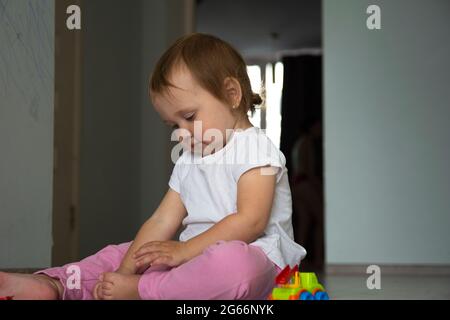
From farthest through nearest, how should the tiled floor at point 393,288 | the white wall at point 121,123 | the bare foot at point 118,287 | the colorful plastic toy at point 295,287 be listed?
the white wall at point 121,123 → the tiled floor at point 393,288 → the bare foot at point 118,287 → the colorful plastic toy at point 295,287

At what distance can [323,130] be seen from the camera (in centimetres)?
319

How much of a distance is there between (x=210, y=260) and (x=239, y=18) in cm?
508

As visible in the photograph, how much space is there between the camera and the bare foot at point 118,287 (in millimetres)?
1104

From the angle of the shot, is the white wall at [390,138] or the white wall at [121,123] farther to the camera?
the white wall at [390,138]

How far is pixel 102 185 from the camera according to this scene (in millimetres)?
2830

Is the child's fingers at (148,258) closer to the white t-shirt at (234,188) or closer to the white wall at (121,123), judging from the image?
the white t-shirt at (234,188)

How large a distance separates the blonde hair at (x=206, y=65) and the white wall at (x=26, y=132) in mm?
730

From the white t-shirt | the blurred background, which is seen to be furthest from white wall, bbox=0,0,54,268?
the white t-shirt

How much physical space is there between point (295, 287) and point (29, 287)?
485 millimetres

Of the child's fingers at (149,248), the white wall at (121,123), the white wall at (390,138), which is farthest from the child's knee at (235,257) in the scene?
the white wall at (390,138)

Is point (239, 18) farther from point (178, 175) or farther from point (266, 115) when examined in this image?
point (178, 175)

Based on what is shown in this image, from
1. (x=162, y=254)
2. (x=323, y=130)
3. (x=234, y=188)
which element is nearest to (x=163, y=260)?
(x=162, y=254)

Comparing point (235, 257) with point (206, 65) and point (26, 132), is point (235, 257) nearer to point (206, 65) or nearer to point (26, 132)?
point (206, 65)
